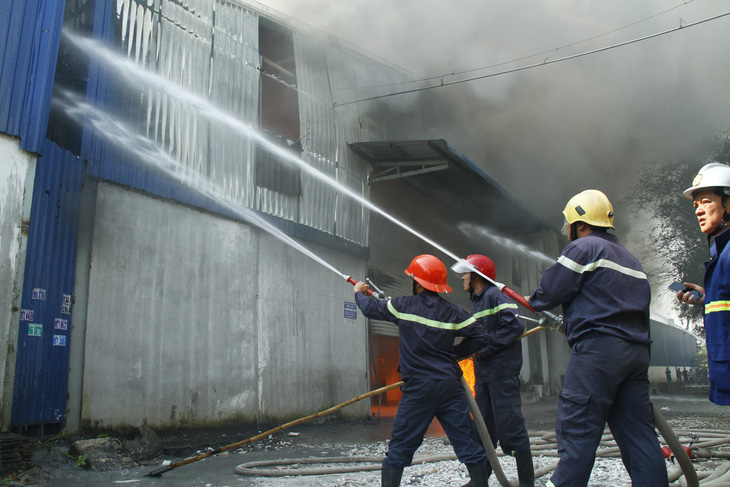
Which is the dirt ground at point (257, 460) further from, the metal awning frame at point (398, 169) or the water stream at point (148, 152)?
the metal awning frame at point (398, 169)

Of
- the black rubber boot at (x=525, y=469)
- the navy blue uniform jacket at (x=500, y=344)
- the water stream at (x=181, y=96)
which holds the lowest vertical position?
the black rubber boot at (x=525, y=469)

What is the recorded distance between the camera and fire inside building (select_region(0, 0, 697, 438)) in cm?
551

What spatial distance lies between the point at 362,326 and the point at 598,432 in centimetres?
814

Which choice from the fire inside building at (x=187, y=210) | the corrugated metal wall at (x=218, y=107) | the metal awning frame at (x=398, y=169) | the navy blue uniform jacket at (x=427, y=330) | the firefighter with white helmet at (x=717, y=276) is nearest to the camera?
the firefighter with white helmet at (x=717, y=276)

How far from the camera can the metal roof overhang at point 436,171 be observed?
422 inches

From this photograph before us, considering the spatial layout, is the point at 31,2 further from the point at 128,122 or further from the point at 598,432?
the point at 598,432

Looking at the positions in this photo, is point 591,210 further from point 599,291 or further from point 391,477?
point 391,477

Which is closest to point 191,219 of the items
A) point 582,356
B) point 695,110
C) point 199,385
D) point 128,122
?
point 128,122

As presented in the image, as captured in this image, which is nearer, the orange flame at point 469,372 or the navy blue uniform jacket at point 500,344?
the navy blue uniform jacket at point 500,344

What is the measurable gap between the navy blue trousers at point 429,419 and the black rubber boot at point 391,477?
2 cm

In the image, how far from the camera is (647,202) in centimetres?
2009

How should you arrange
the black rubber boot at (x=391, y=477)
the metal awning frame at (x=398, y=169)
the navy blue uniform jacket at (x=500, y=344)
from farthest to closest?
the metal awning frame at (x=398, y=169) < the navy blue uniform jacket at (x=500, y=344) < the black rubber boot at (x=391, y=477)

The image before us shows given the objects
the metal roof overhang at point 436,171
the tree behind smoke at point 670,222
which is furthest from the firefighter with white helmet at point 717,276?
the tree behind smoke at point 670,222

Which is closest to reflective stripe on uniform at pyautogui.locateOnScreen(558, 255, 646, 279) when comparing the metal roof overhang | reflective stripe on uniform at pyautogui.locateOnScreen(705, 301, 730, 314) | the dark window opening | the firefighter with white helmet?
the firefighter with white helmet
